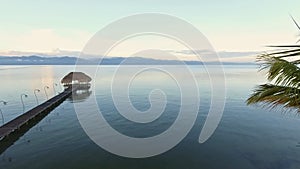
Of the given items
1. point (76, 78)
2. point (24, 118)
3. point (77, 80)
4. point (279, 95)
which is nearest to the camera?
point (279, 95)

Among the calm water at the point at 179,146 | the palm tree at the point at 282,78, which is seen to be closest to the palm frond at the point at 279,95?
the palm tree at the point at 282,78

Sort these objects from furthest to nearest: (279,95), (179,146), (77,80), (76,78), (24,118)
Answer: (77,80) < (76,78) < (24,118) < (179,146) < (279,95)

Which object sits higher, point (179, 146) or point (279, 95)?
point (279, 95)

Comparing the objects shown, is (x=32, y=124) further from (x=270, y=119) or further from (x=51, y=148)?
(x=270, y=119)

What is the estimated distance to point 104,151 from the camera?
21.1 meters

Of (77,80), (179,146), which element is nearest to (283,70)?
(179,146)

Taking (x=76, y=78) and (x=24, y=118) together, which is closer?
(x=24, y=118)

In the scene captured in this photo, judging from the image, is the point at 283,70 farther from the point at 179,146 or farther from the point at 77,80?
the point at 77,80

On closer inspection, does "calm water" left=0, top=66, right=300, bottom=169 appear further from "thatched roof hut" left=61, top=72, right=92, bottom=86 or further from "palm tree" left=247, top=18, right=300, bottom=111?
"thatched roof hut" left=61, top=72, right=92, bottom=86

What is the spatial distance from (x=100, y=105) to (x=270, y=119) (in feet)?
93.8

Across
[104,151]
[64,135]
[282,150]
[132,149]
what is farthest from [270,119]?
[64,135]

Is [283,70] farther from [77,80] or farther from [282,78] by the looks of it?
[77,80]

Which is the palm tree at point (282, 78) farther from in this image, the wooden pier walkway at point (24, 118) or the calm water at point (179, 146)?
the wooden pier walkway at point (24, 118)

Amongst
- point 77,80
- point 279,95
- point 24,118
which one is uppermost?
point 279,95
